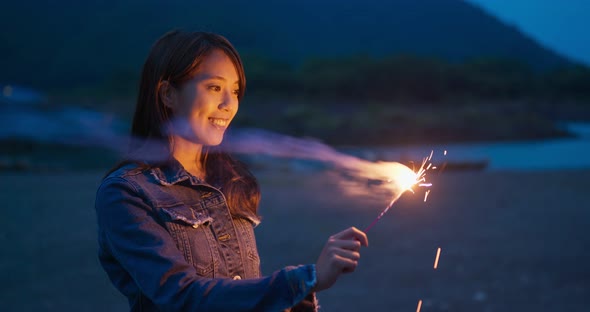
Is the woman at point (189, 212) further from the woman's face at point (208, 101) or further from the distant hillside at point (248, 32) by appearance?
the distant hillside at point (248, 32)

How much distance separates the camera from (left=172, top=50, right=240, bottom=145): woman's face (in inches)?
54.1

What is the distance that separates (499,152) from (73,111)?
1173 cm

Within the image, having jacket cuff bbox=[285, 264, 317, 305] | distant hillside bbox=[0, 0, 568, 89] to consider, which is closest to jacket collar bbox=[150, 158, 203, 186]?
jacket cuff bbox=[285, 264, 317, 305]

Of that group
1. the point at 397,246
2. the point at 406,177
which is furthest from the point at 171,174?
the point at 397,246

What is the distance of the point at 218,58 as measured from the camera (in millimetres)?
1394

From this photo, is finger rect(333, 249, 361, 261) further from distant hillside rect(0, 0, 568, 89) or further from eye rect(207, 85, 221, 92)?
distant hillside rect(0, 0, 568, 89)

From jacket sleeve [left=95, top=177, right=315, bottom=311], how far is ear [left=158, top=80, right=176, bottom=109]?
0.30 metres

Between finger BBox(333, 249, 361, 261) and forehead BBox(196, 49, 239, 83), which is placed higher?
forehead BBox(196, 49, 239, 83)

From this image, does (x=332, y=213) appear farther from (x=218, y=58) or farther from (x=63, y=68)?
(x=63, y=68)

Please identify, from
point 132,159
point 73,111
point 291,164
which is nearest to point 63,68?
point 73,111

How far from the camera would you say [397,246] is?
5.89 meters

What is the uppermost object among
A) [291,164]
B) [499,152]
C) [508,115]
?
[508,115]

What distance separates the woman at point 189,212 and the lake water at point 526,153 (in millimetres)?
9598

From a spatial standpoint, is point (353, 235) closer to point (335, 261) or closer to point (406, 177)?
point (335, 261)
